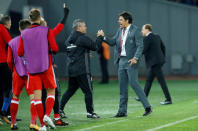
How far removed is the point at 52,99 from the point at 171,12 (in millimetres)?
22333

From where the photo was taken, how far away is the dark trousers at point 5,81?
11.0m

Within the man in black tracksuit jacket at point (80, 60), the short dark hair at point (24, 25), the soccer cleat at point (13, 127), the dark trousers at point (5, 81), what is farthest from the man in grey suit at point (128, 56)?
the soccer cleat at point (13, 127)

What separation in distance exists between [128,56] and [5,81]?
8.44 feet

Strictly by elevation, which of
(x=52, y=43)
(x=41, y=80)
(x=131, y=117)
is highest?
(x=52, y=43)

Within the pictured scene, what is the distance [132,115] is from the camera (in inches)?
458

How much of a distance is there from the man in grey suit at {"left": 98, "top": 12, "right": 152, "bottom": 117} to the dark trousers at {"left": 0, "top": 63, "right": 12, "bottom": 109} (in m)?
2.04

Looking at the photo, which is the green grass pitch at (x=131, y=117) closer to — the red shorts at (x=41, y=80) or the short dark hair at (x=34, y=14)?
the red shorts at (x=41, y=80)

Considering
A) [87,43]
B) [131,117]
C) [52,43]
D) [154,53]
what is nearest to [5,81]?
[87,43]

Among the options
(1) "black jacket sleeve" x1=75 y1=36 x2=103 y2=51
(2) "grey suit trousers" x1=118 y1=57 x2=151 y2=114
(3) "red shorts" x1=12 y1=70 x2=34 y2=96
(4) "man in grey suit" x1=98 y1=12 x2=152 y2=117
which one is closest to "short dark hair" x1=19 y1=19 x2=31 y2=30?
(3) "red shorts" x1=12 y1=70 x2=34 y2=96

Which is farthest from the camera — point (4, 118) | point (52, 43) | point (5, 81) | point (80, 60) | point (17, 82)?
point (80, 60)

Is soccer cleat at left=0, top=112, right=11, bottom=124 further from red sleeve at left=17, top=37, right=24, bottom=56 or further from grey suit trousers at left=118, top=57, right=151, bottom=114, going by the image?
grey suit trousers at left=118, top=57, right=151, bottom=114

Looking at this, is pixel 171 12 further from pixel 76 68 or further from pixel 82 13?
pixel 76 68

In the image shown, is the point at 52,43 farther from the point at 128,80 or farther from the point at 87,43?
the point at 128,80

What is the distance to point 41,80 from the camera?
920cm
